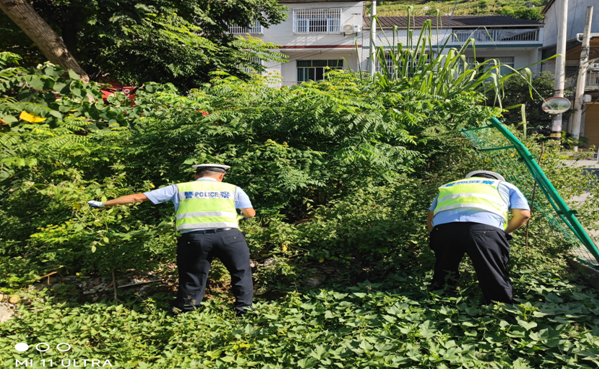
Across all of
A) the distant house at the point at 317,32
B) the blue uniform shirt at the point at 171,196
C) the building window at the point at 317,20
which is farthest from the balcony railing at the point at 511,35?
the blue uniform shirt at the point at 171,196

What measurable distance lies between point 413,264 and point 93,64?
1123cm

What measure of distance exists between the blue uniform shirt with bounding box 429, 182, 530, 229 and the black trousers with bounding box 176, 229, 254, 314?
1908 mm

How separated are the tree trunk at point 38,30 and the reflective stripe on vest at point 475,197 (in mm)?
8010

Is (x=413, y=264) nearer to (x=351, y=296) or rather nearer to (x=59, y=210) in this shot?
(x=351, y=296)

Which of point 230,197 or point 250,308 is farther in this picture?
point 230,197

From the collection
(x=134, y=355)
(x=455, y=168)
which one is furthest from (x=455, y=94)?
(x=134, y=355)

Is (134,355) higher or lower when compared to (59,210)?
lower

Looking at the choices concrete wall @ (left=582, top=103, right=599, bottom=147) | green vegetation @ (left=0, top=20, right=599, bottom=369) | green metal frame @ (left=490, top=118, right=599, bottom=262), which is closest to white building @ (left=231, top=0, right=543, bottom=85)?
concrete wall @ (left=582, top=103, right=599, bottom=147)

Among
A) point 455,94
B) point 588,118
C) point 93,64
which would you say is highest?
point 93,64

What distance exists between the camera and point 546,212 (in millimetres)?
4410

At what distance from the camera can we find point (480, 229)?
Result: 3420mm

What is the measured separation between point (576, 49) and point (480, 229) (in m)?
30.2

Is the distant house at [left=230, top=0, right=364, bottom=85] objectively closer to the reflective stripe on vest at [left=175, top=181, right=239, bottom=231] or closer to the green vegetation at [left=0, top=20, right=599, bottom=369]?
the green vegetation at [left=0, top=20, right=599, bottom=369]

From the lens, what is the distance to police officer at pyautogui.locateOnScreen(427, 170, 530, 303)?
3.38m
